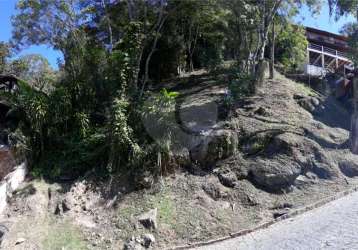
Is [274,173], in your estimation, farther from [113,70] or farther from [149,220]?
[113,70]

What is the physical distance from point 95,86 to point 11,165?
357 cm

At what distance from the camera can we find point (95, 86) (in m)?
12.6

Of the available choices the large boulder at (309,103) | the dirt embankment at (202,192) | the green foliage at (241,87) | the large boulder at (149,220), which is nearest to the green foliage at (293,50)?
the large boulder at (309,103)

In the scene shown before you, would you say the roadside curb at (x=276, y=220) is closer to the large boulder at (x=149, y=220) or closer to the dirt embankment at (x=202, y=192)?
the dirt embankment at (x=202, y=192)

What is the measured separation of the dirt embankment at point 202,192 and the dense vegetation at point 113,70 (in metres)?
0.84

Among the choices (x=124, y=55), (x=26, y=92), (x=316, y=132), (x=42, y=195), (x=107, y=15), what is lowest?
(x=42, y=195)

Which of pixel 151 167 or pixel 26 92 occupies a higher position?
pixel 26 92

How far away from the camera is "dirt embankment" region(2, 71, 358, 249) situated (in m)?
8.64

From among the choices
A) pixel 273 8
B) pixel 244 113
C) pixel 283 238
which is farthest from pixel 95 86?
pixel 283 238

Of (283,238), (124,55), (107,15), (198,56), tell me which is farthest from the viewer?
(198,56)

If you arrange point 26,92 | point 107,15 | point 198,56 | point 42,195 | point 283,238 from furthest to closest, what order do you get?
point 198,56 → point 107,15 → point 26,92 → point 42,195 → point 283,238

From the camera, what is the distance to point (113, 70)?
12.2m

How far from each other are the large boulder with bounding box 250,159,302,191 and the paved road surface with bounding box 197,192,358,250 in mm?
1148

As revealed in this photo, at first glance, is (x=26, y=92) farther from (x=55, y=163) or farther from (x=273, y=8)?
(x=273, y=8)
